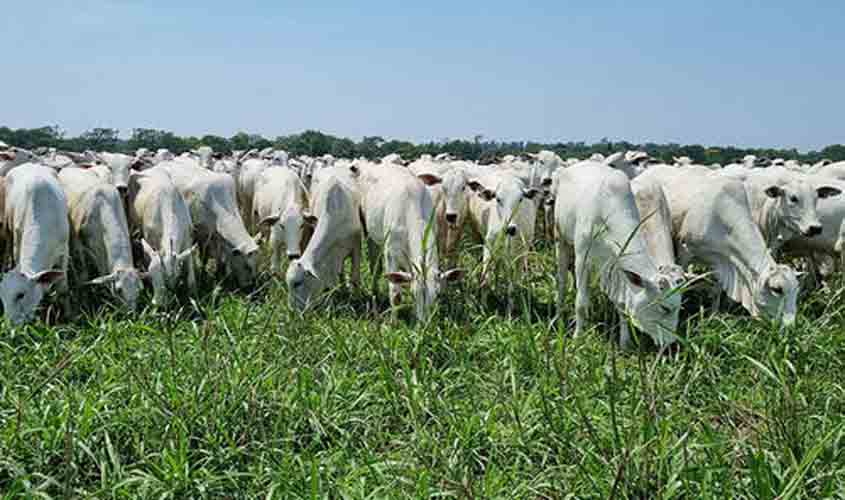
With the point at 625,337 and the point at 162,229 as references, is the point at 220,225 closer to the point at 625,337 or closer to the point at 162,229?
the point at 162,229

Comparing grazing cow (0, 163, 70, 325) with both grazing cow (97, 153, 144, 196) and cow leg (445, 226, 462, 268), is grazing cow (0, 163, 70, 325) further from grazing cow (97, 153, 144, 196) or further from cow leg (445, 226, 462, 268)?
cow leg (445, 226, 462, 268)

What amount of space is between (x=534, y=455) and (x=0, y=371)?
381 cm

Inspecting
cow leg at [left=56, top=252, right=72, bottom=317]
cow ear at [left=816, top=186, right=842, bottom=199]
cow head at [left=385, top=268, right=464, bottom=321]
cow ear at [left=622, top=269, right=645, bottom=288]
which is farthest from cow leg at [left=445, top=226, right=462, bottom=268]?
cow ear at [left=816, top=186, right=842, bottom=199]

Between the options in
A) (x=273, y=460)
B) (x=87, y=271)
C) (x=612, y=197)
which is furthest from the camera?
(x=87, y=271)

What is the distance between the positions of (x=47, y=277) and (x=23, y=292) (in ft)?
0.77

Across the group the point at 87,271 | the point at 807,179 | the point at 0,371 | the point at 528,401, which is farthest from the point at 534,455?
the point at 807,179

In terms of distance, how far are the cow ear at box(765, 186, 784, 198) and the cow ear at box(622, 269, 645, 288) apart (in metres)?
3.54

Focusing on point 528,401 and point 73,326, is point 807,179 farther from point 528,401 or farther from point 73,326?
point 73,326

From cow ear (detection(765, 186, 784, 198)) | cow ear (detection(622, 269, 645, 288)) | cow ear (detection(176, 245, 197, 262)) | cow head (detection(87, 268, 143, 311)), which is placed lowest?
cow head (detection(87, 268, 143, 311))

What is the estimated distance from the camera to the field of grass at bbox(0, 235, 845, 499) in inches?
135

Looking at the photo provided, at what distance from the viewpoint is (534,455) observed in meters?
4.04

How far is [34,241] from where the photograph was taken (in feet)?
23.6

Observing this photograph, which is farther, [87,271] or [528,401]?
[87,271]

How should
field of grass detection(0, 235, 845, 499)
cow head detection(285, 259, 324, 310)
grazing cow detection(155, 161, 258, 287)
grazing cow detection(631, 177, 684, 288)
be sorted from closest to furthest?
1. field of grass detection(0, 235, 845, 499)
2. grazing cow detection(631, 177, 684, 288)
3. cow head detection(285, 259, 324, 310)
4. grazing cow detection(155, 161, 258, 287)
